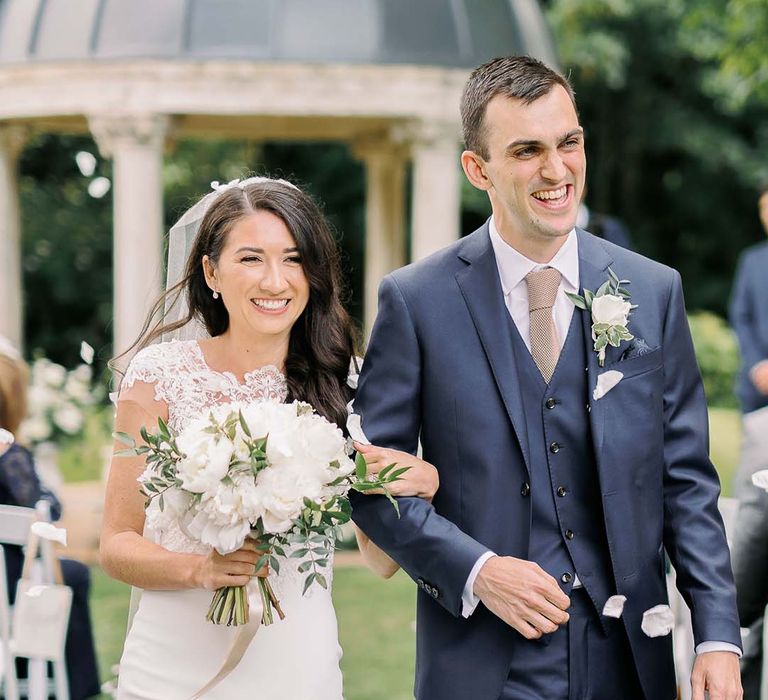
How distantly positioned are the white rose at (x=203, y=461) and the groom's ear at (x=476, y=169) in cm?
88

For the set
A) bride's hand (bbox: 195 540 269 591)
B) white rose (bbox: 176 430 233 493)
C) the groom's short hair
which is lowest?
bride's hand (bbox: 195 540 269 591)

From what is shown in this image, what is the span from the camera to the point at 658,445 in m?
3.11

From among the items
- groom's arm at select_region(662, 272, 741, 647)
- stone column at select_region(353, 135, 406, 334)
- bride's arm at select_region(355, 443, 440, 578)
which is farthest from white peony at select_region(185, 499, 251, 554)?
stone column at select_region(353, 135, 406, 334)

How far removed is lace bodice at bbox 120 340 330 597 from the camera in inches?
136

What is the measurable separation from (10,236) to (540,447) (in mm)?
10263

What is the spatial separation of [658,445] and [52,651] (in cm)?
238

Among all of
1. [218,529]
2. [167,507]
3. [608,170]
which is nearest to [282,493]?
[218,529]

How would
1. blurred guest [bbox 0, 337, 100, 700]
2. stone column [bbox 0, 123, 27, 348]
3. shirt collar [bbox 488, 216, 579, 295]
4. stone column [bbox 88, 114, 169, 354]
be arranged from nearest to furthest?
shirt collar [bbox 488, 216, 579, 295] → blurred guest [bbox 0, 337, 100, 700] → stone column [bbox 88, 114, 169, 354] → stone column [bbox 0, 123, 27, 348]

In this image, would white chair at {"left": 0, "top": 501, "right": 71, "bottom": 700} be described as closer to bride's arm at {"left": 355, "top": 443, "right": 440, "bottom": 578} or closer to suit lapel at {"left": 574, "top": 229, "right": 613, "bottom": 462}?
bride's arm at {"left": 355, "top": 443, "right": 440, "bottom": 578}

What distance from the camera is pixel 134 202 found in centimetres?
1057

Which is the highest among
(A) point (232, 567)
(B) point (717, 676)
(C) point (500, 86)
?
(C) point (500, 86)

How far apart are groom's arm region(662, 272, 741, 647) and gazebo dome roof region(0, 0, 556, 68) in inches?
292

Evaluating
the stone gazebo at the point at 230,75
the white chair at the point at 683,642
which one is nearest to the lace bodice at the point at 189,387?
the white chair at the point at 683,642

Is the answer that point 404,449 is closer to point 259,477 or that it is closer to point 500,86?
point 259,477
